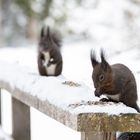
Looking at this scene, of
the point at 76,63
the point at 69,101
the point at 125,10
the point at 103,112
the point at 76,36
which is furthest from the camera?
the point at 76,36

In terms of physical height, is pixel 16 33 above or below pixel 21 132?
below

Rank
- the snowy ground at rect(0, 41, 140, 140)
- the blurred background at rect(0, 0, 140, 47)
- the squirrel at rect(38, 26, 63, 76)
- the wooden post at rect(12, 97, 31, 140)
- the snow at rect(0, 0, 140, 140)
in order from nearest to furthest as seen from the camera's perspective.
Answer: the snow at rect(0, 0, 140, 140) → the snowy ground at rect(0, 41, 140, 140) → the wooden post at rect(12, 97, 31, 140) → the squirrel at rect(38, 26, 63, 76) → the blurred background at rect(0, 0, 140, 47)

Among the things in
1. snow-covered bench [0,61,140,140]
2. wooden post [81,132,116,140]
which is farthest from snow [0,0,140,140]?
wooden post [81,132,116,140]

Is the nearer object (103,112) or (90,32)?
(103,112)

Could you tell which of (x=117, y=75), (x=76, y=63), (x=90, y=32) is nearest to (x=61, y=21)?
(x=90, y=32)

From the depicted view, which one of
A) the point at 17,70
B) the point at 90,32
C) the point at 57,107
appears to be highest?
the point at 57,107

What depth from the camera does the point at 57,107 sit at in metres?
3.14

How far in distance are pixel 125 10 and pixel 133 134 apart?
12.6 meters

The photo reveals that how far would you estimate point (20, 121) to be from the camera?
4.95 meters

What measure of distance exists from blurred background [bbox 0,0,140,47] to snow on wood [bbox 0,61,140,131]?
301 inches

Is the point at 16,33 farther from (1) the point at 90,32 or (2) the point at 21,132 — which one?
(2) the point at 21,132

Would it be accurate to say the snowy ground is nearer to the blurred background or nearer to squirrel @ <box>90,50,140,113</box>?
squirrel @ <box>90,50,140,113</box>

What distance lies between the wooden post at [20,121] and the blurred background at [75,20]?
6.49m

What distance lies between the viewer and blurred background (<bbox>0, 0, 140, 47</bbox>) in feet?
49.6
